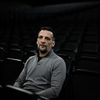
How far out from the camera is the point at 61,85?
65 cm

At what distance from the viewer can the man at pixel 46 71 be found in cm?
64

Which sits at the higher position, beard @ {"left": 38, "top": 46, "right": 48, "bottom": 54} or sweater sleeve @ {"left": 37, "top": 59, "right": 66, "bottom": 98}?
beard @ {"left": 38, "top": 46, "right": 48, "bottom": 54}

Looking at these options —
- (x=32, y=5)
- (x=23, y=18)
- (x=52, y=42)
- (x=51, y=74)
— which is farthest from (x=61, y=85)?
(x=32, y=5)

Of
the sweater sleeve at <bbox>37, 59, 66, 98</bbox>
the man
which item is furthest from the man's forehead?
the sweater sleeve at <bbox>37, 59, 66, 98</bbox>

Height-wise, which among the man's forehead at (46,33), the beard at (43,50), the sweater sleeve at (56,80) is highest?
the man's forehead at (46,33)

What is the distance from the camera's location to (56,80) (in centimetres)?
64

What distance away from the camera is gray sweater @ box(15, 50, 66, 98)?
634 mm

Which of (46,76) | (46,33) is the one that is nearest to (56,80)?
(46,76)

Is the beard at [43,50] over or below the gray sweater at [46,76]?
over

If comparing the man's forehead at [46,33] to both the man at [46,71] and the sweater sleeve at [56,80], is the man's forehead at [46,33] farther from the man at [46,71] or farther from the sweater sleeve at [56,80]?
the sweater sleeve at [56,80]

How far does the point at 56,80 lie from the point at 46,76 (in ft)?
0.17

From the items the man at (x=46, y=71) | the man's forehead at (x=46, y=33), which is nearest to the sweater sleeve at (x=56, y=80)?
the man at (x=46, y=71)

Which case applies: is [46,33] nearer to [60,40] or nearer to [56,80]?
[56,80]

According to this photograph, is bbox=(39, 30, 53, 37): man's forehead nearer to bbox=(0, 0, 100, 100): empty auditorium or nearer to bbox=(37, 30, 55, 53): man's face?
bbox=(37, 30, 55, 53): man's face
